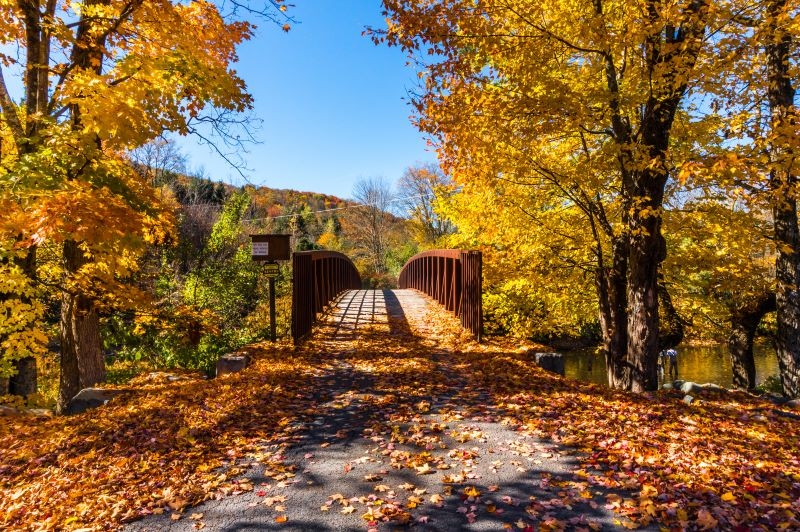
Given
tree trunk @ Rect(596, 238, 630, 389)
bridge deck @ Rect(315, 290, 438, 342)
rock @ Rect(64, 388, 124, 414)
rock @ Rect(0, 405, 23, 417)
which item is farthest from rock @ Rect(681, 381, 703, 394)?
rock @ Rect(0, 405, 23, 417)

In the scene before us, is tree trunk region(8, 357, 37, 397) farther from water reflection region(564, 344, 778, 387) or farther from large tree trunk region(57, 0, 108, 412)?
water reflection region(564, 344, 778, 387)

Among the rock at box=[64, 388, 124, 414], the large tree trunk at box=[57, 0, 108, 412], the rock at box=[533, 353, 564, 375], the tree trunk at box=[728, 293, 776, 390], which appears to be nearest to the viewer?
the rock at box=[64, 388, 124, 414]

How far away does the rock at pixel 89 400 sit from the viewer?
6.41 metres

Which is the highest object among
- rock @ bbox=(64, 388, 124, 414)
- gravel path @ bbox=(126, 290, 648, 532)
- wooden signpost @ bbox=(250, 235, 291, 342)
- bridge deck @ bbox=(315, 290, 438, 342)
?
wooden signpost @ bbox=(250, 235, 291, 342)

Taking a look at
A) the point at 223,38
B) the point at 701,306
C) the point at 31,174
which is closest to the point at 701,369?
the point at 701,306

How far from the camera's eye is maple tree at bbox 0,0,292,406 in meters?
4.91

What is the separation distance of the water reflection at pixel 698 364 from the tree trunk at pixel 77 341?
17.5 metres

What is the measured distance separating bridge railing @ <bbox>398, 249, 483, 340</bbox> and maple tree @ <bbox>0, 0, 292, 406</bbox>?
4.77 metres

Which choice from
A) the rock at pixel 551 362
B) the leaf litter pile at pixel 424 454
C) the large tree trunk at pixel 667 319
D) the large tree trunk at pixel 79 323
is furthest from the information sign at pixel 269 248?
the large tree trunk at pixel 667 319

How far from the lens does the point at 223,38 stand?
7855 millimetres

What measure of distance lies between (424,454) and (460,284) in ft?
22.3

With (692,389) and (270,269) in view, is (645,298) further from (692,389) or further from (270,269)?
(270,269)

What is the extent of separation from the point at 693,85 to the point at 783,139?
132 centimetres

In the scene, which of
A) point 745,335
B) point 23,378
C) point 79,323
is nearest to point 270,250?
point 79,323
